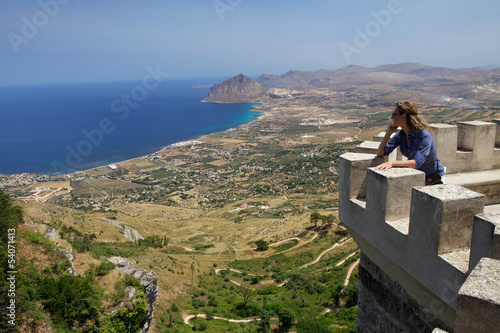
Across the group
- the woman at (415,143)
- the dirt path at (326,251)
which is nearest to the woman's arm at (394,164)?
the woman at (415,143)

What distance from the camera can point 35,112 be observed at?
604ft

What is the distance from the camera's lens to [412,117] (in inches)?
118

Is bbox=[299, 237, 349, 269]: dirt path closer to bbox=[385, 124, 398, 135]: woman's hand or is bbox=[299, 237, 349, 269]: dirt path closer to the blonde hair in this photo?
bbox=[385, 124, 398, 135]: woman's hand

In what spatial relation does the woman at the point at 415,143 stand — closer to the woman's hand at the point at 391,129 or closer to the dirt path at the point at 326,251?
the woman's hand at the point at 391,129

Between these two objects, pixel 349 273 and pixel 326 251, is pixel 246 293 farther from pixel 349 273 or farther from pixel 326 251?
pixel 326 251

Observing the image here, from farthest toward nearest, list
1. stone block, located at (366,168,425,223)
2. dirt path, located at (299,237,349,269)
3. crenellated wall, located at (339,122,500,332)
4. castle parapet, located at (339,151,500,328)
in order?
1. dirt path, located at (299,237,349,269)
2. stone block, located at (366,168,425,223)
3. castle parapet, located at (339,151,500,328)
4. crenellated wall, located at (339,122,500,332)

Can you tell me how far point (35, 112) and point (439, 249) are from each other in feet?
727

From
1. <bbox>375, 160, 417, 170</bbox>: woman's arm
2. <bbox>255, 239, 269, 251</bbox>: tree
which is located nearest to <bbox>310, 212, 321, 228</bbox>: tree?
<bbox>255, 239, 269, 251</bbox>: tree

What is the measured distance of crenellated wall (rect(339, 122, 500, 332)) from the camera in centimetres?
155

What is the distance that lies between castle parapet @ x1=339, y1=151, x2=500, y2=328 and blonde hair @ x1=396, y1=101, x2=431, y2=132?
1.55ft

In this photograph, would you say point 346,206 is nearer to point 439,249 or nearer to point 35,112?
point 439,249

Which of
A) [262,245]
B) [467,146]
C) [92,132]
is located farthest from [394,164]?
[92,132]

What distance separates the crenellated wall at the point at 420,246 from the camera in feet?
5.10

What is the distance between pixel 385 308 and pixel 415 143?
1.56 metres
